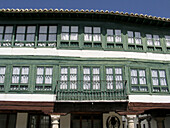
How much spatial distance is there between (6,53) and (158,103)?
9.83 m

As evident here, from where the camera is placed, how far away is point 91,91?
40.2ft

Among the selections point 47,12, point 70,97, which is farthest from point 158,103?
point 47,12

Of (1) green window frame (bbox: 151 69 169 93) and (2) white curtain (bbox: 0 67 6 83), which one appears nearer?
(2) white curtain (bbox: 0 67 6 83)

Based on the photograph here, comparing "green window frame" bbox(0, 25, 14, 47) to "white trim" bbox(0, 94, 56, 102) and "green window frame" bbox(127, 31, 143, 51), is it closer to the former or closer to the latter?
"white trim" bbox(0, 94, 56, 102)

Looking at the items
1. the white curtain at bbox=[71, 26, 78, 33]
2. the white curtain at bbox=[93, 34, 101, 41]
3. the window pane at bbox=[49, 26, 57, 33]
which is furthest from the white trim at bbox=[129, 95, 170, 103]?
the window pane at bbox=[49, 26, 57, 33]

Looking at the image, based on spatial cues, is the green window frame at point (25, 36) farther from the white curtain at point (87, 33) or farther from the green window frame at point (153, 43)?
the green window frame at point (153, 43)

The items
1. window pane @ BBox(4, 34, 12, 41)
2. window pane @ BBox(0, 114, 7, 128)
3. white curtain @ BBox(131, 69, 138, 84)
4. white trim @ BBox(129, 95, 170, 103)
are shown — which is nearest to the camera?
white trim @ BBox(129, 95, 170, 103)

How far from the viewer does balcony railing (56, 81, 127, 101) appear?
12.1m

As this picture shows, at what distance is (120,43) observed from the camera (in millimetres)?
13531

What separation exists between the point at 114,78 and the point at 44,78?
4.24 m

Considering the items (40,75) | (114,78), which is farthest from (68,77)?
(114,78)

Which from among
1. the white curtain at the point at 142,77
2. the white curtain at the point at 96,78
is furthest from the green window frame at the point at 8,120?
the white curtain at the point at 142,77

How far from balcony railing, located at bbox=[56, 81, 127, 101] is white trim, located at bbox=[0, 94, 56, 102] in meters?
0.55

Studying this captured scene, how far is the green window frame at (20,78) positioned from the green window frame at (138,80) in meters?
6.41
